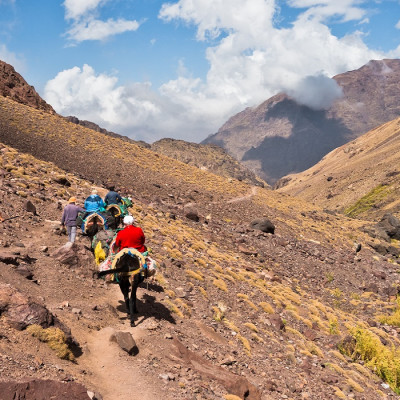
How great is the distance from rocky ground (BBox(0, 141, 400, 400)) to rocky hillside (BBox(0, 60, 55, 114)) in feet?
124

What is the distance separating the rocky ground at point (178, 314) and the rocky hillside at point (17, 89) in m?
37.7

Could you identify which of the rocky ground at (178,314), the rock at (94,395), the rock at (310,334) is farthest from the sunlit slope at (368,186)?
the rock at (94,395)

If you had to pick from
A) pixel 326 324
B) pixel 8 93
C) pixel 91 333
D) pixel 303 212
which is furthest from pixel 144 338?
pixel 8 93

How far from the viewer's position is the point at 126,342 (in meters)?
8.23

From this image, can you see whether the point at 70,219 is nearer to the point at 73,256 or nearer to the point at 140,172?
the point at 73,256

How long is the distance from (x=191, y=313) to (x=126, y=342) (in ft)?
15.6

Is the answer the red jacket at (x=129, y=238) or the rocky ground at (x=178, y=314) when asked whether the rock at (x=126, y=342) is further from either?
the red jacket at (x=129, y=238)

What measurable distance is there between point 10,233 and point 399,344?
18.8 m

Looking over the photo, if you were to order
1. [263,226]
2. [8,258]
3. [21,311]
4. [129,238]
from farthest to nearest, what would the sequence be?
[263,226], [8,258], [129,238], [21,311]

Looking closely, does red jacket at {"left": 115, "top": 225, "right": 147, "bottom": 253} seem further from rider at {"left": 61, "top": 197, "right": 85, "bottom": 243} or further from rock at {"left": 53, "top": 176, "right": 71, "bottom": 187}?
rock at {"left": 53, "top": 176, "right": 71, "bottom": 187}

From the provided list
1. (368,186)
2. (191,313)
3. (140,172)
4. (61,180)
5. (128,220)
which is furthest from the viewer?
(368,186)

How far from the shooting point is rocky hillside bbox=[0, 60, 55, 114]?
186ft

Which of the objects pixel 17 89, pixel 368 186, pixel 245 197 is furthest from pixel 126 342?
pixel 368 186

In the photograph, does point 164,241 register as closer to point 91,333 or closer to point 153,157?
point 91,333
